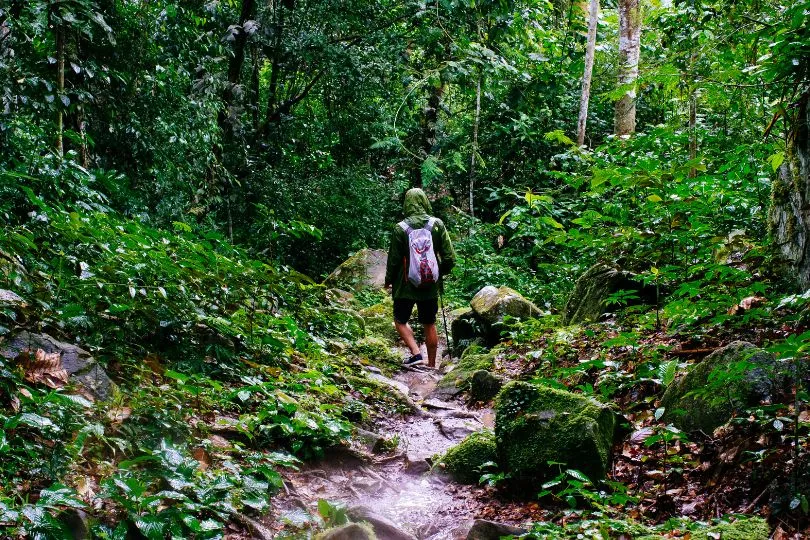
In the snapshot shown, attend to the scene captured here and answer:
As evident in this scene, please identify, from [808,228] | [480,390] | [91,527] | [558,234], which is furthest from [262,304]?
[808,228]

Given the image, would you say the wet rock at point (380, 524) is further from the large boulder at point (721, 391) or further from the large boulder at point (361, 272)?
the large boulder at point (361, 272)

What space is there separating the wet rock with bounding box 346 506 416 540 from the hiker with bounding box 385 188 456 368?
14.0 ft

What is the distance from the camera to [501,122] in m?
16.3

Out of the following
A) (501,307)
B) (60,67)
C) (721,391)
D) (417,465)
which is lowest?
(417,465)

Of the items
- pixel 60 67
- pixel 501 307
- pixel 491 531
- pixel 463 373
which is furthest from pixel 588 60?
pixel 491 531

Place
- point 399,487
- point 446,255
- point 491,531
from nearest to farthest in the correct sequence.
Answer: point 491,531 < point 399,487 < point 446,255

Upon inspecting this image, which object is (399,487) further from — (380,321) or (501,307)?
(380,321)

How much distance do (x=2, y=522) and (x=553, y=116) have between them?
1570 centimetres

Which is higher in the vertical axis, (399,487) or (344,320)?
(344,320)

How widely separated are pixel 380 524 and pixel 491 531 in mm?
554

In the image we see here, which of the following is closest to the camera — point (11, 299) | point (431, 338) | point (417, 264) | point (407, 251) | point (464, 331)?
point (11, 299)

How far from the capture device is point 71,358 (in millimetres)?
3498

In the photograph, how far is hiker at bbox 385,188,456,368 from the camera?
287 inches

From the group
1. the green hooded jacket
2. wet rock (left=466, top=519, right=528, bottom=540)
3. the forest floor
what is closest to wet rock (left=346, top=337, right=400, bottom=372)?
the green hooded jacket
